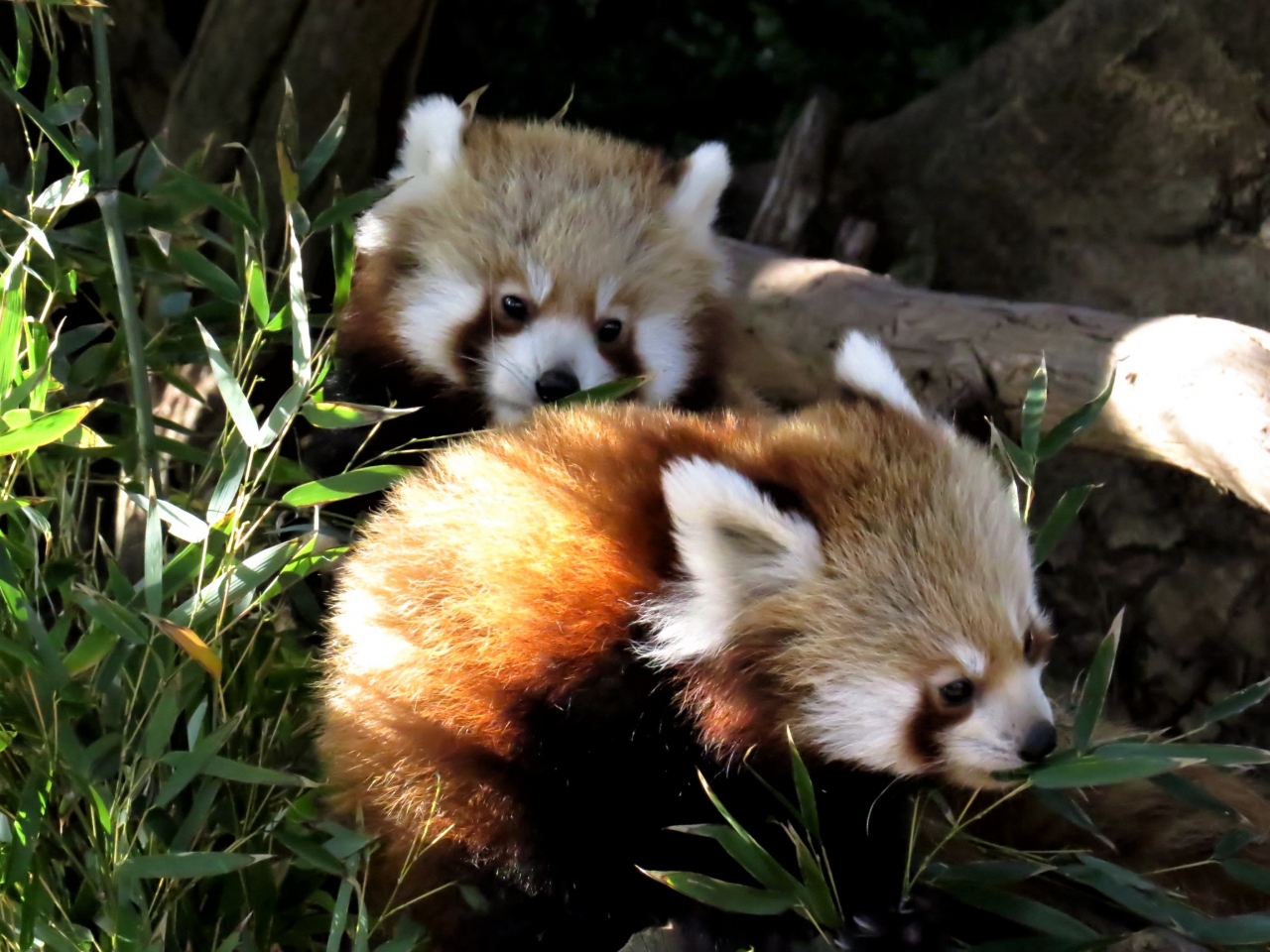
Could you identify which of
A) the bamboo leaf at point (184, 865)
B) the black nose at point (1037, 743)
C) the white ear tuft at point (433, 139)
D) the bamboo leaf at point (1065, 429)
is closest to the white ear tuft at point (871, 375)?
the bamboo leaf at point (1065, 429)

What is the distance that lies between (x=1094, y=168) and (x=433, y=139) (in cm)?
212

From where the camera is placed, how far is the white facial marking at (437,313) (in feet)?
8.52

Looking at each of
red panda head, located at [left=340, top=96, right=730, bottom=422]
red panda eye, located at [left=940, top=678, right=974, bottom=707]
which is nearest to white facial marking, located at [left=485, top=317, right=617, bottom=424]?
red panda head, located at [left=340, top=96, right=730, bottom=422]

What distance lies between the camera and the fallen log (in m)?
2.14

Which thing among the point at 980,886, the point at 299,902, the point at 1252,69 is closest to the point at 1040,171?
the point at 1252,69

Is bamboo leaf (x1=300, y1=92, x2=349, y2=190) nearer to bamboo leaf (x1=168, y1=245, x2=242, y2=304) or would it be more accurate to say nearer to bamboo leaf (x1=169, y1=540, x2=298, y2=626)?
bamboo leaf (x1=168, y1=245, x2=242, y2=304)

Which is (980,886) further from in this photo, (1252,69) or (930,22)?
(930,22)

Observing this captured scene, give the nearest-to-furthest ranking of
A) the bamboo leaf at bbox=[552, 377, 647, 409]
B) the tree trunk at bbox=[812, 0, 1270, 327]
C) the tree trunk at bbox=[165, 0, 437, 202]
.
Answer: the bamboo leaf at bbox=[552, 377, 647, 409] → the tree trunk at bbox=[165, 0, 437, 202] → the tree trunk at bbox=[812, 0, 1270, 327]

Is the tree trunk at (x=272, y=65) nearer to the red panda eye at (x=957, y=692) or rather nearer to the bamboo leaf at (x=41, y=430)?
the bamboo leaf at (x=41, y=430)

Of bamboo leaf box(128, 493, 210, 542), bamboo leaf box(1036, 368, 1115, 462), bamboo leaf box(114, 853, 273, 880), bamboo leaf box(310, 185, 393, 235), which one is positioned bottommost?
bamboo leaf box(114, 853, 273, 880)

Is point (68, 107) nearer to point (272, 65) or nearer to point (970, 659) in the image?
point (272, 65)

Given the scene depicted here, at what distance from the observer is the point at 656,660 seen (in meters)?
1.62

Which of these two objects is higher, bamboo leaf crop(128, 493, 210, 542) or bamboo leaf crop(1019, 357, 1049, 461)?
bamboo leaf crop(1019, 357, 1049, 461)

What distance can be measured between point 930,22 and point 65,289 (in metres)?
3.37
